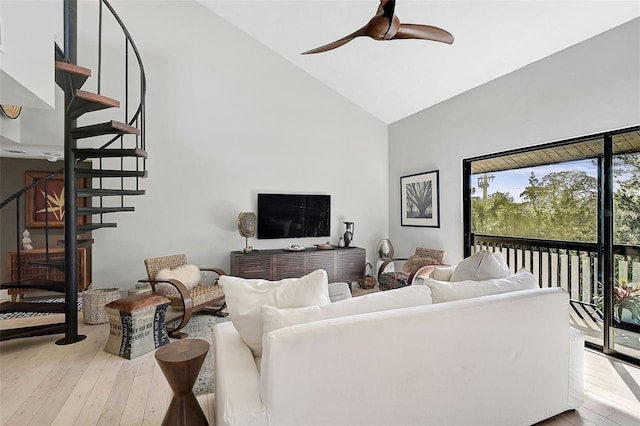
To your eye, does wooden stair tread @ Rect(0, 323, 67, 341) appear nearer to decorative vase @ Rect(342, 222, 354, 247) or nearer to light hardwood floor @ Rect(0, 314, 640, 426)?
light hardwood floor @ Rect(0, 314, 640, 426)

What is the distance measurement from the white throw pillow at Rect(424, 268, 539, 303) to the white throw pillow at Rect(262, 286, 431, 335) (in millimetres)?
65

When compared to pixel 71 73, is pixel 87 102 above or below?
below

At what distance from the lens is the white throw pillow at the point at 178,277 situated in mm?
3627

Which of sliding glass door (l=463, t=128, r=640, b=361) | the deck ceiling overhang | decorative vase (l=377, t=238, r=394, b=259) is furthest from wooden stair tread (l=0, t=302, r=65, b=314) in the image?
the deck ceiling overhang

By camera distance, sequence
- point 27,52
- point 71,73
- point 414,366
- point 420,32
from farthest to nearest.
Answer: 1. point 71,73
2. point 420,32
3. point 27,52
4. point 414,366

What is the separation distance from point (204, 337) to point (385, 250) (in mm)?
3193

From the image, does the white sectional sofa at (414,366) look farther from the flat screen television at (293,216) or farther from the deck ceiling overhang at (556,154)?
the flat screen television at (293,216)

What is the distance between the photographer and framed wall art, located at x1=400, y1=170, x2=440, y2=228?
489cm

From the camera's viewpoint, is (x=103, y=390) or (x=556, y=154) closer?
(x=103, y=390)

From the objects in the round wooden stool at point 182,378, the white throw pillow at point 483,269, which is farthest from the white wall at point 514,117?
the round wooden stool at point 182,378

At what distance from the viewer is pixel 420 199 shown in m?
5.17

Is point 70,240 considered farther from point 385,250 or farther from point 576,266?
point 576,266

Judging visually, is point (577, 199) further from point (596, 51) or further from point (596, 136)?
point (596, 51)

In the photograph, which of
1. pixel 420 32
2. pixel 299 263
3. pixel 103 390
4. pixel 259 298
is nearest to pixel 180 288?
pixel 103 390
